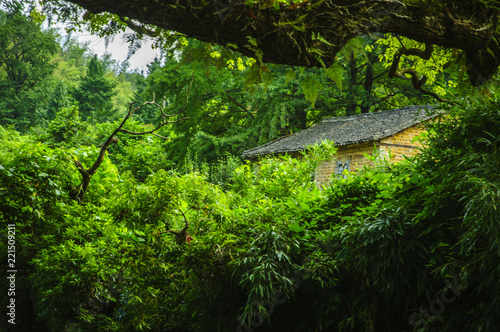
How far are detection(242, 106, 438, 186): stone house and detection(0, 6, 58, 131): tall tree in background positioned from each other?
19767 millimetres

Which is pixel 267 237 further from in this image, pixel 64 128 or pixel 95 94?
pixel 95 94

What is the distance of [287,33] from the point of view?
2475 mm

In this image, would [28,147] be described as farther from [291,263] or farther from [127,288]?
[291,263]

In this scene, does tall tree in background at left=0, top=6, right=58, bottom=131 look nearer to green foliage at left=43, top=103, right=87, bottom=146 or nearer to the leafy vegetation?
green foliage at left=43, top=103, right=87, bottom=146

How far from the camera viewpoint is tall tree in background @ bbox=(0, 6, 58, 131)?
1190 inches

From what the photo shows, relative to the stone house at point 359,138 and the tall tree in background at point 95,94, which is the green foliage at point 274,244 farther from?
the tall tree in background at point 95,94

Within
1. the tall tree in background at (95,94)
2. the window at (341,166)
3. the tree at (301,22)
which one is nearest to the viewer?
the tree at (301,22)

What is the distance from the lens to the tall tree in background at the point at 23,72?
1190 inches

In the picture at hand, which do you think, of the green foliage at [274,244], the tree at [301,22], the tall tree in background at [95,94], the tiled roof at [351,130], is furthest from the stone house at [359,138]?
the tall tree in background at [95,94]

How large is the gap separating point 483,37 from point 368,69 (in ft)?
70.0

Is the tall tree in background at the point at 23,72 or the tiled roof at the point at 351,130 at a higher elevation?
the tall tree in background at the point at 23,72

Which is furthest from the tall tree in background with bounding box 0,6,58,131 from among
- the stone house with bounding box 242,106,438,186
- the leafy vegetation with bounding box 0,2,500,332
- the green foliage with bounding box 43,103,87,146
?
the leafy vegetation with bounding box 0,2,500,332

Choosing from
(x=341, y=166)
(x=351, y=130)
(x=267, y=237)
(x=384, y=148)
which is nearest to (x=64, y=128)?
(x=341, y=166)

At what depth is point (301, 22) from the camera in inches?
97.9
